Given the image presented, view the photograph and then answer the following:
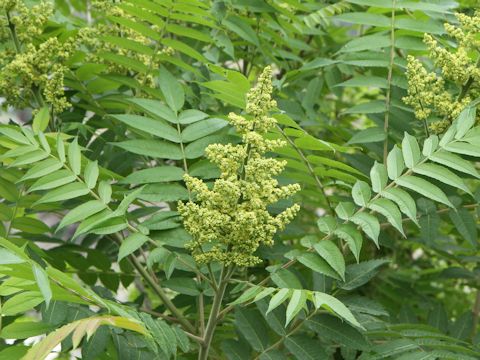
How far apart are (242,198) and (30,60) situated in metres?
0.99

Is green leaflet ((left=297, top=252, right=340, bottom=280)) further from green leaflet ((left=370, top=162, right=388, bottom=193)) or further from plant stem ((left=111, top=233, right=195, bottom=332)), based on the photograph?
plant stem ((left=111, top=233, right=195, bottom=332))

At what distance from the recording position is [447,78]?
109 inches

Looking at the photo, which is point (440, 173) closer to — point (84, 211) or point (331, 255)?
point (331, 255)

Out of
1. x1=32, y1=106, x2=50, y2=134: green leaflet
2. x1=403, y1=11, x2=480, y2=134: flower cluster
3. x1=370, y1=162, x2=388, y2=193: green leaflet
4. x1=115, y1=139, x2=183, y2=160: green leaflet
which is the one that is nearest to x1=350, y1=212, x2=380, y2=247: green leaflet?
x1=370, y1=162, x2=388, y2=193: green leaflet

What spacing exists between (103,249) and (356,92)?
2.53m

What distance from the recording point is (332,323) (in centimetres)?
255

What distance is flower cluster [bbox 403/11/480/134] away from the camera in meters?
2.68

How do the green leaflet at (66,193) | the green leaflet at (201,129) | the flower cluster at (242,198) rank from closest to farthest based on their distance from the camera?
the flower cluster at (242,198)
the green leaflet at (66,193)
the green leaflet at (201,129)

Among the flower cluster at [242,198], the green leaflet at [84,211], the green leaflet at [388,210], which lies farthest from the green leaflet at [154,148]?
the green leaflet at [388,210]

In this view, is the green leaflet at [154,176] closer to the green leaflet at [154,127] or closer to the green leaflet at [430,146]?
the green leaflet at [154,127]

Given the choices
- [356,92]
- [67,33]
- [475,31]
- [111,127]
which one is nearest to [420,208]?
[475,31]

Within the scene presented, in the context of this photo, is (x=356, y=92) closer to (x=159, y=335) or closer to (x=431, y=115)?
(x=431, y=115)

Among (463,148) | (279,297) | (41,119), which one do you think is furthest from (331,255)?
(41,119)

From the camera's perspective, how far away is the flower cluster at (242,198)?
7.29 feet
